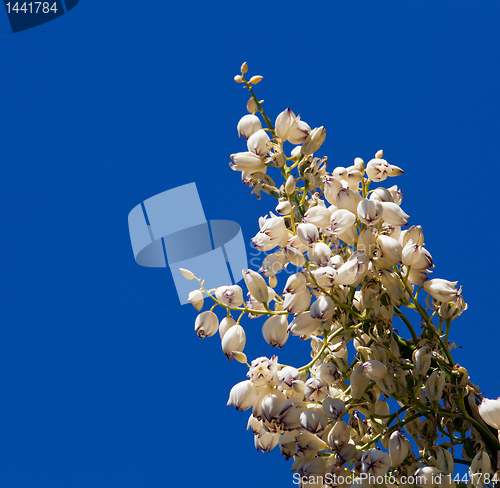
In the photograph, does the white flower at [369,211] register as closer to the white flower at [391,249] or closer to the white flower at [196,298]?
the white flower at [391,249]

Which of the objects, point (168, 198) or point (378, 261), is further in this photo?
point (168, 198)

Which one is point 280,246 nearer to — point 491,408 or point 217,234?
point 491,408

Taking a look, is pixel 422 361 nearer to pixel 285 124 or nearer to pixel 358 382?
pixel 358 382

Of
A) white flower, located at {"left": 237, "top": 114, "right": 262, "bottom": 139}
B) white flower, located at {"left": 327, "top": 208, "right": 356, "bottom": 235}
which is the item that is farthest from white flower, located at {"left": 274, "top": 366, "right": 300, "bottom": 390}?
white flower, located at {"left": 237, "top": 114, "right": 262, "bottom": 139}

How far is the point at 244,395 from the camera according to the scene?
41 centimetres

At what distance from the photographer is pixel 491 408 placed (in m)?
0.39

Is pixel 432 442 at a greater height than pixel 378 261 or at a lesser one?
lesser

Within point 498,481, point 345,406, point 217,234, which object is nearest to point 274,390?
point 345,406

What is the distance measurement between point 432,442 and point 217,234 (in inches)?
19.3
